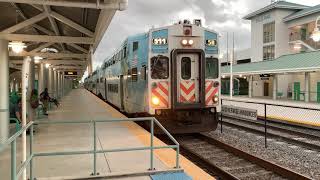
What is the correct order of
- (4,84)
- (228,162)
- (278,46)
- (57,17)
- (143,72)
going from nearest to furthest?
1. (228,162)
2. (4,84)
3. (57,17)
4. (143,72)
5. (278,46)

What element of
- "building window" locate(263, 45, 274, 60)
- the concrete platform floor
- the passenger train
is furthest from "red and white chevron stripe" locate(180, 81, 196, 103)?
"building window" locate(263, 45, 274, 60)

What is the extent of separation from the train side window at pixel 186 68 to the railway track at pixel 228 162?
219 centimetres

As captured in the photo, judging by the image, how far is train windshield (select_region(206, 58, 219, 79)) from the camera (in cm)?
1218

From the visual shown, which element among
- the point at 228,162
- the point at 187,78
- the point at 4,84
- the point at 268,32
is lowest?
the point at 228,162

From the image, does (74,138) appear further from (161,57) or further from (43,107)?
(43,107)

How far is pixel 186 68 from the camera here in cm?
1197

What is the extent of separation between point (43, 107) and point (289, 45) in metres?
36.8

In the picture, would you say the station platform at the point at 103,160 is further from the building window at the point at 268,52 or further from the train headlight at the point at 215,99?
the building window at the point at 268,52

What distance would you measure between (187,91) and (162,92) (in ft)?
2.70

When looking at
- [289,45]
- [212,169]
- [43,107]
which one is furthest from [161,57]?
[289,45]

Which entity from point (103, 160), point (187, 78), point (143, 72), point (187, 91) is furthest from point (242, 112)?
point (103, 160)

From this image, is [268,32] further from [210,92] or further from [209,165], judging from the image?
[209,165]

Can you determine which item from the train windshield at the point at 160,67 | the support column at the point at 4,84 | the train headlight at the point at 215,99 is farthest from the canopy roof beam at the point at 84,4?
the train headlight at the point at 215,99

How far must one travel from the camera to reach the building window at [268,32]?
153ft
